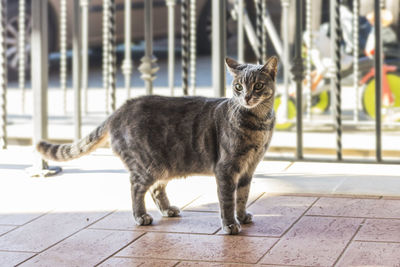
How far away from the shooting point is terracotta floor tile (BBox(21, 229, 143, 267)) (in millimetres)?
2761

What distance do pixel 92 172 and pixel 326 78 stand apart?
3.45 m

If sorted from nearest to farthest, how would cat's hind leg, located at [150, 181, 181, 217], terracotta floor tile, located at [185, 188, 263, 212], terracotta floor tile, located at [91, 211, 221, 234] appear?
terracotta floor tile, located at [91, 211, 221, 234], cat's hind leg, located at [150, 181, 181, 217], terracotta floor tile, located at [185, 188, 263, 212]

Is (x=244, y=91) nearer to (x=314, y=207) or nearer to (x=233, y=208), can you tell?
(x=233, y=208)

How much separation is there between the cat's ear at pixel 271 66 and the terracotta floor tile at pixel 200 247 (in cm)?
69

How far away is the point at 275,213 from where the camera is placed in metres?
3.44

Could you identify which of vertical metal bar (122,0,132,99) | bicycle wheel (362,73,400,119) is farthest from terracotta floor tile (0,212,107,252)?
bicycle wheel (362,73,400,119)

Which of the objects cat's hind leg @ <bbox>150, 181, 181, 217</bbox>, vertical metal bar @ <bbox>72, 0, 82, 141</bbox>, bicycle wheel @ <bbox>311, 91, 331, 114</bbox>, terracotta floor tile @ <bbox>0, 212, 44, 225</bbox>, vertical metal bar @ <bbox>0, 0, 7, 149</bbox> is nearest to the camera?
terracotta floor tile @ <bbox>0, 212, 44, 225</bbox>

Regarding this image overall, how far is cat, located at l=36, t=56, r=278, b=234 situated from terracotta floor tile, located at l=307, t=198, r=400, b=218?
38 cm

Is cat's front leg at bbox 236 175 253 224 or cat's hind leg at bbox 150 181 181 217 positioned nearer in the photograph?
cat's front leg at bbox 236 175 253 224

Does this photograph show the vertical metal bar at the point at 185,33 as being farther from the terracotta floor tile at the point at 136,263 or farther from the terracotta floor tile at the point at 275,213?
the terracotta floor tile at the point at 136,263

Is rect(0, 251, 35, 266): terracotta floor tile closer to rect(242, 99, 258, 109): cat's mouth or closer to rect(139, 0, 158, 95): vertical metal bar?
rect(242, 99, 258, 109): cat's mouth

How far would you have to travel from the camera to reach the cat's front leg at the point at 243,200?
331cm

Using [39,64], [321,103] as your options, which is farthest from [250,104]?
[321,103]

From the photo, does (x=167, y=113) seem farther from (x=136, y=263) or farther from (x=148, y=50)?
(x=148, y=50)
